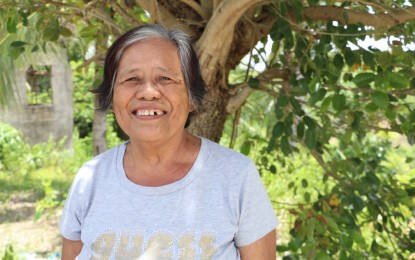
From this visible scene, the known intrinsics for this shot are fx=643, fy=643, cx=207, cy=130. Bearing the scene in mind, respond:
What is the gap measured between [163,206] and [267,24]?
1108 millimetres

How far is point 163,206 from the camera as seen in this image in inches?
60.1

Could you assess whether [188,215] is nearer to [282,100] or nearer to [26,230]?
[282,100]

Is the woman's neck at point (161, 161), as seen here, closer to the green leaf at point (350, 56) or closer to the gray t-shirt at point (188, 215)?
Result: the gray t-shirt at point (188, 215)

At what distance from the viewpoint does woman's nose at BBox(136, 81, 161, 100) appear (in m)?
1.51

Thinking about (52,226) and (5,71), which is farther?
(52,226)

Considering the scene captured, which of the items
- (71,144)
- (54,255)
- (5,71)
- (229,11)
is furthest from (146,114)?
(71,144)

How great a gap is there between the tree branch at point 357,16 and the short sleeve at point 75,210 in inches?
40.0

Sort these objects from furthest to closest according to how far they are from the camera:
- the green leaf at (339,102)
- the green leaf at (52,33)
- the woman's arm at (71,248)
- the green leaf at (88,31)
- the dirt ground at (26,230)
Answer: the dirt ground at (26,230), the green leaf at (88,31), the green leaf at (52,33), the green leaf at (339,102), the woman's arm at (71,248)

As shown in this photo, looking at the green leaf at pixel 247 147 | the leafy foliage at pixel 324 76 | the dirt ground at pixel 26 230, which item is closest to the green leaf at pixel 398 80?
the leafy foliage at pixel 324 76

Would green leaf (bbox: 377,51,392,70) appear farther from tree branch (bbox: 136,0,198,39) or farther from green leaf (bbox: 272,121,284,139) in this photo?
tree branch (bbox: 136,0,198,39)

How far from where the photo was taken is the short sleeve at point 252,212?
1.52 m

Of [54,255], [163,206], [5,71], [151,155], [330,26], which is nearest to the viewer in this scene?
[163,206]

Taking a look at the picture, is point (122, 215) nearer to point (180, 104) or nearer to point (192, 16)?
point (180, 104)

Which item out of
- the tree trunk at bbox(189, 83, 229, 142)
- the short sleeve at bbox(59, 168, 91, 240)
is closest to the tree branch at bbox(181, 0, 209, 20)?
the tree trunk at bbox(189, 83, 229, 142)
